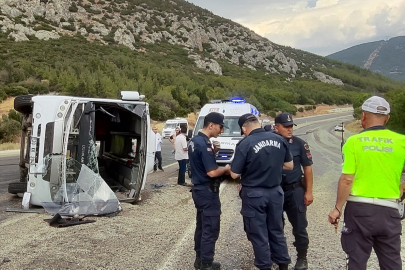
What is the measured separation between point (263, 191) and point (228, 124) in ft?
27.7

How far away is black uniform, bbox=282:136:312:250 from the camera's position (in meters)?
4.62

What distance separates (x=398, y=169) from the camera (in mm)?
3270

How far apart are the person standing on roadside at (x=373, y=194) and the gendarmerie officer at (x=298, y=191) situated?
1.29 m

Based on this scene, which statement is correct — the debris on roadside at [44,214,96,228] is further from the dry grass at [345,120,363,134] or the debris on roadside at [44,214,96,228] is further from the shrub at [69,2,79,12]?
the shrub at [69,2,79,12]

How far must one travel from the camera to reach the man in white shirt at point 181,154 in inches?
434

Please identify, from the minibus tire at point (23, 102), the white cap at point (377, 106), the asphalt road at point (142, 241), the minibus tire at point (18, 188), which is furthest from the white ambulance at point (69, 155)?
the white cap at point (377, 106)

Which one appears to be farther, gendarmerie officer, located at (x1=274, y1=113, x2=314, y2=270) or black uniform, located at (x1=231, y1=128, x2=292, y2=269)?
gendarmerie officer, located at (x1=274, y1=113, x2=314, y2=270)

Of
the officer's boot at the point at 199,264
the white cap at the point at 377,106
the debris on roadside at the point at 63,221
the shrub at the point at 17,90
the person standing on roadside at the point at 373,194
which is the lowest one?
the debris on roadside at the point at 63,221

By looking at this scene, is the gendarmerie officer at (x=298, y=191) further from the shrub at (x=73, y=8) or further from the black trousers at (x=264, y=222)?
the shrub at (x=73, y=8)

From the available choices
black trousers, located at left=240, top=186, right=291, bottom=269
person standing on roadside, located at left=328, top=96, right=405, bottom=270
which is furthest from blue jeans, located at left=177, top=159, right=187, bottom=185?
person standing on roadside, located at left=328, top=96, right=405, bottom=270

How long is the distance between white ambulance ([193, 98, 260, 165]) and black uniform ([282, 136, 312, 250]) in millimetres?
6564

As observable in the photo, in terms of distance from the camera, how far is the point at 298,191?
467cm

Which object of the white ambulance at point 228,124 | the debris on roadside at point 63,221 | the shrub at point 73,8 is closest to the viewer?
the debris on roadside at point 63,221

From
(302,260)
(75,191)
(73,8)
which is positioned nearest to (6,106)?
(75,191)
